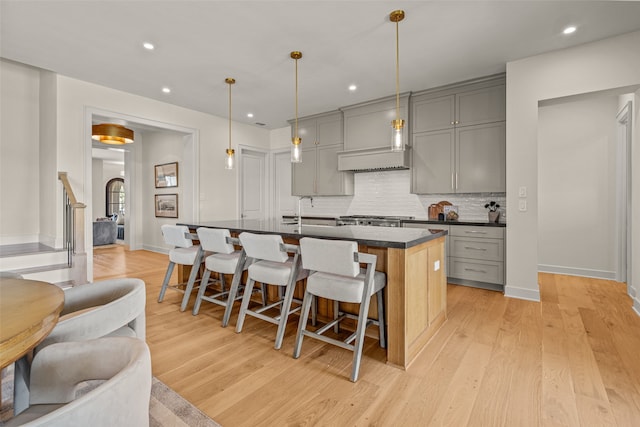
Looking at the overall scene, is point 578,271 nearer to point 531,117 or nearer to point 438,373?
point 531,117

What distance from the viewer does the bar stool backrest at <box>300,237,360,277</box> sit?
6.19ft

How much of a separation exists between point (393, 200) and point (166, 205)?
191 inches

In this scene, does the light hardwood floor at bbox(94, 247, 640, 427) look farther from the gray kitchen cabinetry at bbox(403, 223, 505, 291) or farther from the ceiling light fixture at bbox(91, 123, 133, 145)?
the ceiling light fixture at bbox(91, 123, 133, 145)

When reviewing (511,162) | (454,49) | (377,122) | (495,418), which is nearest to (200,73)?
(377,122)

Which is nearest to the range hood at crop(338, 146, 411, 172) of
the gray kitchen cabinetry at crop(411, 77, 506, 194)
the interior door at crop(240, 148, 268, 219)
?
the gray kitchen cabinetry at crop(411, 77, 506, 194)

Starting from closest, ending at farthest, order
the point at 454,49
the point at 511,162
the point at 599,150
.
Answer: the point at 454,49 → the point at 511,162 → the point at 599,150

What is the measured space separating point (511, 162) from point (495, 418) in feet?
9.53

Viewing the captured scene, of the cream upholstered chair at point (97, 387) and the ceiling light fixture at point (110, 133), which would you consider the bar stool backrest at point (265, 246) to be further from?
the ceiling light fixture at point (110, 133)

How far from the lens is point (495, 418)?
1540mm

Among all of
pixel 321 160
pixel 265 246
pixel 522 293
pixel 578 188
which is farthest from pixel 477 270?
pixel 321 160

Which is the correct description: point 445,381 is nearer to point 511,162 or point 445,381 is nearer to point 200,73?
point 511,162

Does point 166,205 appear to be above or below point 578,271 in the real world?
above

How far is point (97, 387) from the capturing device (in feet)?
1.96

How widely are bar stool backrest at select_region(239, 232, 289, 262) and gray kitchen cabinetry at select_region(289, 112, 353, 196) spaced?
317cm
